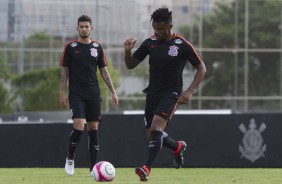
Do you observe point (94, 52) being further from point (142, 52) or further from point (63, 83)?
point (142, 52)

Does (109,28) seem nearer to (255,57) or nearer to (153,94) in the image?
(255,57)

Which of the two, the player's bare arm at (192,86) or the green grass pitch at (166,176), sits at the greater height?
the player's bare arm at (192,86)

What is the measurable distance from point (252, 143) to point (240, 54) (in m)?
22.9

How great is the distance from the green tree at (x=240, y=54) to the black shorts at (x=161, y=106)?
27899 mm

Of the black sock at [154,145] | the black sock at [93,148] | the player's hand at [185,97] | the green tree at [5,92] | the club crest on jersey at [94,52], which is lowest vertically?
the green tree at [5,92]

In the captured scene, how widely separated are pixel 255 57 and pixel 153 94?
29.5m

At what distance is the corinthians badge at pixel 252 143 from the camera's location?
19.5 metres

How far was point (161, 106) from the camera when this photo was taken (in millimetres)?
13406

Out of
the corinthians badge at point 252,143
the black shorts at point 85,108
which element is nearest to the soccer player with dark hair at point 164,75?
the black shorts at point 85,108

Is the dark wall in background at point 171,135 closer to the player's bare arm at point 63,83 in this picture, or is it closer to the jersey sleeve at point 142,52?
the player's bare arm at point 63,83

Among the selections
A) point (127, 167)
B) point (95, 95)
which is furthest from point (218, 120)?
point (95, 95)

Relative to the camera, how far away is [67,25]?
40.7 m

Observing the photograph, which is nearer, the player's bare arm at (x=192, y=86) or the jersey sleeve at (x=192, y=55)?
the player's bare arm at (x=192, y=86)

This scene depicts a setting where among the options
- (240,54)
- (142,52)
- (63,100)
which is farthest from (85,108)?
(240,54)
